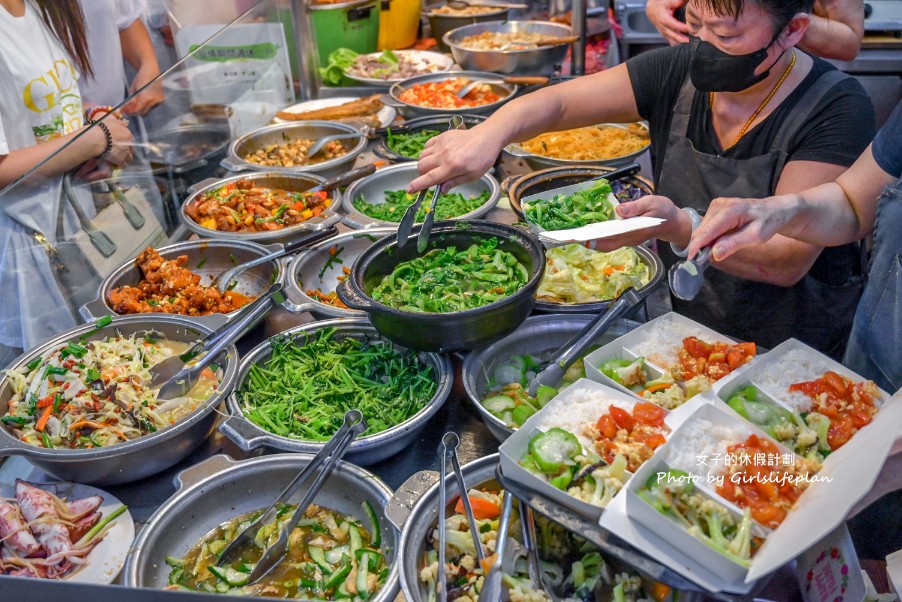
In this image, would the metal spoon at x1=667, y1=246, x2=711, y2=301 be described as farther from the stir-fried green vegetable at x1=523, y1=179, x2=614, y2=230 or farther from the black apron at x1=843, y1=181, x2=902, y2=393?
the black apron at x1=843, y1=181, x2=902, y2=393

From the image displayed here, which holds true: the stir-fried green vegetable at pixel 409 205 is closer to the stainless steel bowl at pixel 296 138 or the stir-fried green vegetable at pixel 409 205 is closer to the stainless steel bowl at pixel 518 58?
the stainless steel bowl at pixel 296 138

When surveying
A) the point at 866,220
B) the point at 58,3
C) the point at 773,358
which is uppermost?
the point at 58,3

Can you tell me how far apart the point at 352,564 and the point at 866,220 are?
2002 millimetres

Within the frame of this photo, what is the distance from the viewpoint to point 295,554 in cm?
185

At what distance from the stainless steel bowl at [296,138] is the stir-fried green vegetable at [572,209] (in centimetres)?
163

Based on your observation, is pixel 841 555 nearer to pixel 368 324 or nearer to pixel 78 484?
pixel 368 324

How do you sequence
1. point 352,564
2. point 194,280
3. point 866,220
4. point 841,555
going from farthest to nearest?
point 194,280
point 866,220
point 352,564
point 841,555

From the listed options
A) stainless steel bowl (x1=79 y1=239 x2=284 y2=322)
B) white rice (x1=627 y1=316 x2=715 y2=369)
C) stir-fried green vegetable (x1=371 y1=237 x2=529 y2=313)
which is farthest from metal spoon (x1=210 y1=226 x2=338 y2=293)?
white rice (x1=627 y1=316 x2=715 y2=369)

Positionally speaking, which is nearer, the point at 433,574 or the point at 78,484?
the point at 433,574

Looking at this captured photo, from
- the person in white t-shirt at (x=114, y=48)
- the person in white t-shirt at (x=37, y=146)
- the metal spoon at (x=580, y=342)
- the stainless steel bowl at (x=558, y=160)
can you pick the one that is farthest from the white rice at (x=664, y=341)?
the person in white t-shirt at (x=114, y=48)

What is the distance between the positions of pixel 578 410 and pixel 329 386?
2.92 feet

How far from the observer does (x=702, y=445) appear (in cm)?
162

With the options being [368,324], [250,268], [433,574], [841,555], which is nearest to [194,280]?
A: [250,268]

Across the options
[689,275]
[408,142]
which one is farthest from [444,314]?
[408,142]
